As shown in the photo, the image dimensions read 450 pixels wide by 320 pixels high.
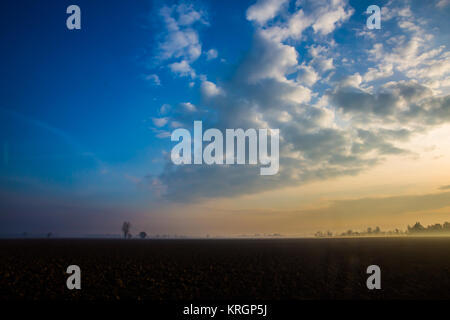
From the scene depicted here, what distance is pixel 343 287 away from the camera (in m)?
29.4

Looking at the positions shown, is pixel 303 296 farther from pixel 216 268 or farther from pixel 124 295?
pixel 124 295

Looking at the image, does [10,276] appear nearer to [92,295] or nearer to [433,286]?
[92,295]

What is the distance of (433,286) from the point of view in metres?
30.2
